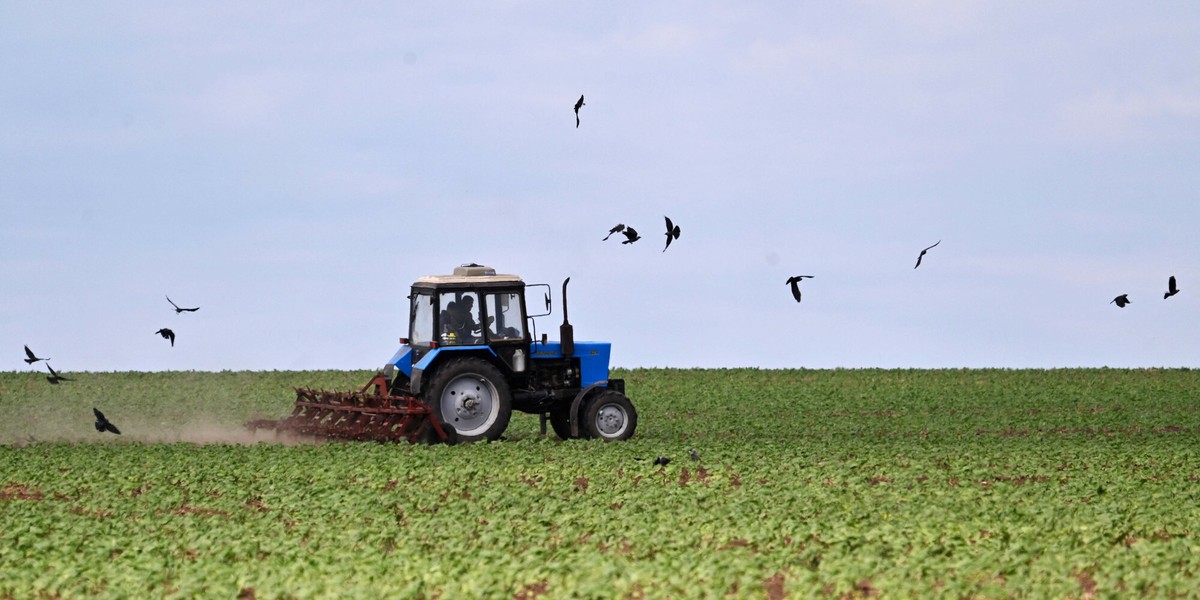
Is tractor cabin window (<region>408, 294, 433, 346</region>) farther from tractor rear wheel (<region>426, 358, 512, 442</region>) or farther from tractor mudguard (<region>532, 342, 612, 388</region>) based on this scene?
tractor mudguard (<region>532, 342, 612, 388</region>)

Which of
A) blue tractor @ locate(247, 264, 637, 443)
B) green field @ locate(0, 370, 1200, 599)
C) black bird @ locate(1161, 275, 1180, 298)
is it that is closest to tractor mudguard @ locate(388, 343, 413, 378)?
blue tractor @ locate(247, 264, 637, 443)

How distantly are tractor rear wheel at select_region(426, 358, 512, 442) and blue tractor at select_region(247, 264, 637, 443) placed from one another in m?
0.02

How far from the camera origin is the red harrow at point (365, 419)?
1930cm

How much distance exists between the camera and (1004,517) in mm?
13602

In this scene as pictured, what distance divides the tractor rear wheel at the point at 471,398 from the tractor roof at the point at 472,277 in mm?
1179

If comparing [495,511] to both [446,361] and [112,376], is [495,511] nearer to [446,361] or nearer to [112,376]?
[446,361]

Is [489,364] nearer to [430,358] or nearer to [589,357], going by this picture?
[430,358]

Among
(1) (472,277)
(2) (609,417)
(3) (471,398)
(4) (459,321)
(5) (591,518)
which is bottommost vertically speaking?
(5) (591,518)

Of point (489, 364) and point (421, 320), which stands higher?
point (421, 320)

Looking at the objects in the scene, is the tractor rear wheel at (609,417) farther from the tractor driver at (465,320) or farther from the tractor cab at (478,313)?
the tractor driver at (465,320)

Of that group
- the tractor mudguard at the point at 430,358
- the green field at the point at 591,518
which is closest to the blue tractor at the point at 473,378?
the tractor mudguard at the point at 430,358

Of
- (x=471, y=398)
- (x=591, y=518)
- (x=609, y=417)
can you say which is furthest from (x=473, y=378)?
(x=591, y=518)

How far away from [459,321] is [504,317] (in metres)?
0.69

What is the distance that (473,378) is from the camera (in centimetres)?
1981
